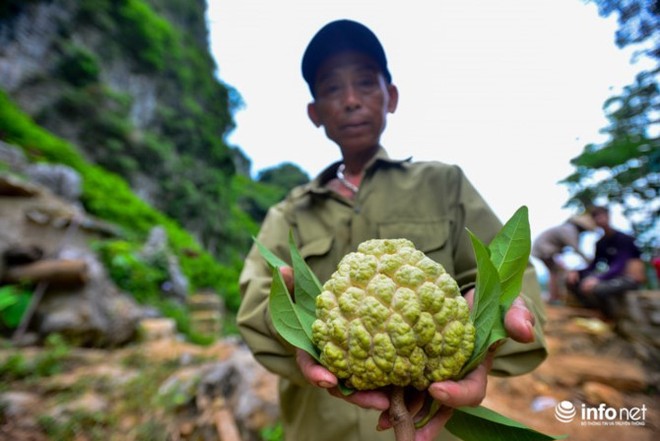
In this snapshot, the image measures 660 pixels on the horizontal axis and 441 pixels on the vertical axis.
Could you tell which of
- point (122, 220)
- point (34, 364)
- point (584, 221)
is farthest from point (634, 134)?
point (122, 220)

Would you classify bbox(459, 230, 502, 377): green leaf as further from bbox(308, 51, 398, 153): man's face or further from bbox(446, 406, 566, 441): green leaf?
bbox(308, 51, 398, 153): man's face

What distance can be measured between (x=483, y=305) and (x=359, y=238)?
84 centimetres

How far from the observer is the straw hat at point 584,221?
541 cm

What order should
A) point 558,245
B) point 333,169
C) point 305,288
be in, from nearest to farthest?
1. point 305,288
2. point 333,169
3. point 558,245

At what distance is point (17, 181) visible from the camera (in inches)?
212

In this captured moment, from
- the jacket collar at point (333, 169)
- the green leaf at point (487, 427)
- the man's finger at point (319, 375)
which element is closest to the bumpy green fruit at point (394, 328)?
the man's finger at point (319, 375)

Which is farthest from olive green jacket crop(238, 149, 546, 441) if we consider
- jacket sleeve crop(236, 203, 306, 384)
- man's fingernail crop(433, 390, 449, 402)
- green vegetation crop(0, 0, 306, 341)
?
green vegetation crop(0, 0, 306, 341)

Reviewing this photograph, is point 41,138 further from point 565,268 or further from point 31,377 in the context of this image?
point 565,268

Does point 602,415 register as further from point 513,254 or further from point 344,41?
point 344,41

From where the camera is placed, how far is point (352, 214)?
164 centimetres

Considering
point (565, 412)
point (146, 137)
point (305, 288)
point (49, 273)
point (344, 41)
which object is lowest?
point (49, 273)

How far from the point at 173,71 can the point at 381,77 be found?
20.1 metres

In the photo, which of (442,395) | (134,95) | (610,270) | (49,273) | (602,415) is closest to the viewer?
(442,395)

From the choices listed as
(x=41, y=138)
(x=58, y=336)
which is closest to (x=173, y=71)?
(x=41, y=138)
